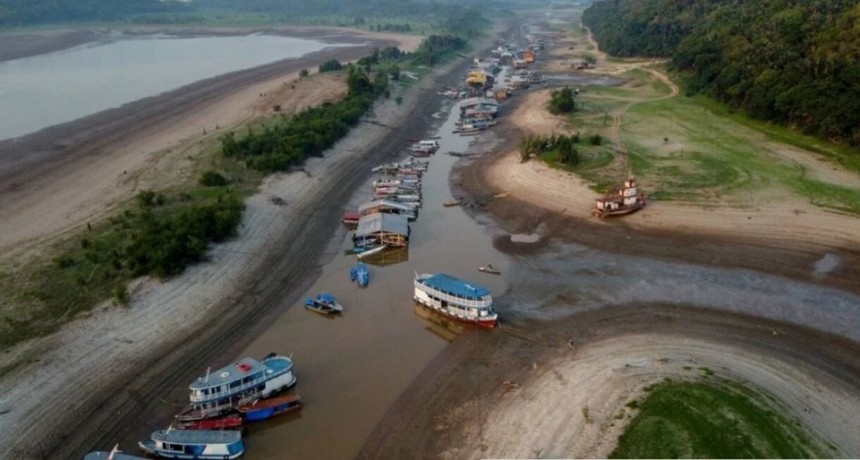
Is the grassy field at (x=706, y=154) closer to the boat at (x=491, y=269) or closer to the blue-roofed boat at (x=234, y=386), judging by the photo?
the boat at (x=491, y=269)

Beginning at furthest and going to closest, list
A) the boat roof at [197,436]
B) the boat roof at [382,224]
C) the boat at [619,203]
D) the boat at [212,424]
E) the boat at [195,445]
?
1. the boat at [619,203]
2. the boat roof at [382,224]
3. the boat at [212,424]
4. the boat roof at [197,436]
5. the boat at [195,445]

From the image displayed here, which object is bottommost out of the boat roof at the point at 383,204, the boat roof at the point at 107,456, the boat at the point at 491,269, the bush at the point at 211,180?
the boat at the point at 491,269

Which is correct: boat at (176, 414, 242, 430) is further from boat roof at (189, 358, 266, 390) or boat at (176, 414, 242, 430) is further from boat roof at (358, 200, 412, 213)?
boat roof at (358, 200, 412, 213)

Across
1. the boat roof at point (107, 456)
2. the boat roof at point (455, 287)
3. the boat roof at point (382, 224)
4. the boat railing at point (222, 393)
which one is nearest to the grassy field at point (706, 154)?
the boat roof at point (382, 224)

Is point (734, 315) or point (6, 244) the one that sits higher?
point (6, 244)

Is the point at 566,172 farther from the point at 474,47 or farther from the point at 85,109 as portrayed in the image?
the point at 474,47

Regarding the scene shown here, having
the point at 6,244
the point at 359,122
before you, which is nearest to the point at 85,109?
the point at 359,122

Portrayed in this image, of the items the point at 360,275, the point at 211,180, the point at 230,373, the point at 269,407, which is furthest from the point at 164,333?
the point at 211,180
